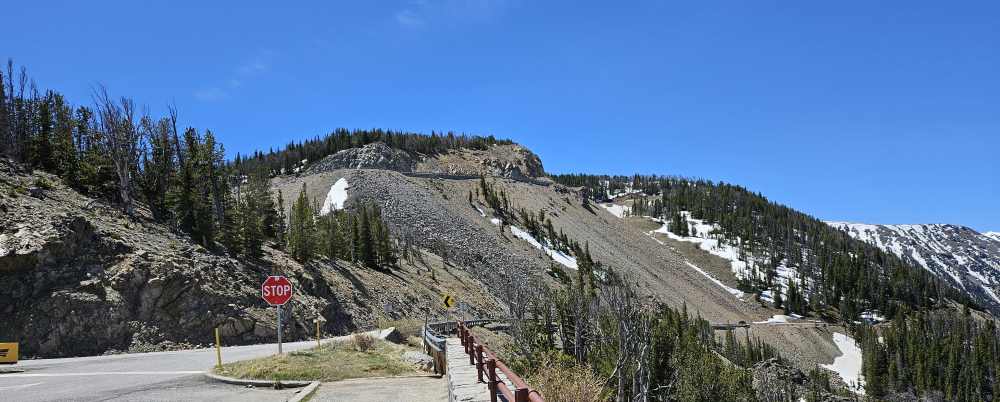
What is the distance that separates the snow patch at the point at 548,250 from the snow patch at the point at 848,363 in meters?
49.3

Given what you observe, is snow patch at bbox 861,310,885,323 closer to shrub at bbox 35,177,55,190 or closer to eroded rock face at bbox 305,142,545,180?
eroded rock face at bbox 305,142,545,180

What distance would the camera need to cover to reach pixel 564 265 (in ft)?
312

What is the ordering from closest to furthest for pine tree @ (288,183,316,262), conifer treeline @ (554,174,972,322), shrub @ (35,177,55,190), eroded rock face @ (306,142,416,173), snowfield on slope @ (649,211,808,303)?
shrub @ (35,177,55,190), pine tree @ (288,183,316,262), eroded rock face @ (306,142,416,173), conifer treeline @ (554,174,972,322), snowfield on slope @ (649,211,808,303)

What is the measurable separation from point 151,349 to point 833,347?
121956 millimetres

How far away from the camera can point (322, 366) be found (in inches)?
604

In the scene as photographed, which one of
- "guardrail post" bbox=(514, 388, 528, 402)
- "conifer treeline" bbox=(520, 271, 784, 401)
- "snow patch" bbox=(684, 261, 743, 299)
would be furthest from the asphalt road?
"snow patch" bbox=(684, 261, 743, 299)

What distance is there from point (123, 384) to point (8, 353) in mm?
7715

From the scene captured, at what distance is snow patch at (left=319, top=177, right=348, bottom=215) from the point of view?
287ft

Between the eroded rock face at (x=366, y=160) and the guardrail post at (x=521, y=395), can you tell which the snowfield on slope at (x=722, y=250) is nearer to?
the eroded rock face at (x=366, y=160)

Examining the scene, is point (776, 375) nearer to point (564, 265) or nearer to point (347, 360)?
point (564, 265)

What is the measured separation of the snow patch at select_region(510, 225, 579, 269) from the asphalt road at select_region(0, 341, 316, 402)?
262ft

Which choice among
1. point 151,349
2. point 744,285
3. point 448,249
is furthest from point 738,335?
point 151,349

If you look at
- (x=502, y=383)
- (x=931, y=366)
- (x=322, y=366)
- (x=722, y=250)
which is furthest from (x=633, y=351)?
(x=722, y=250)

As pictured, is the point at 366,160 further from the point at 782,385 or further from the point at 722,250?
the point at 722,250
